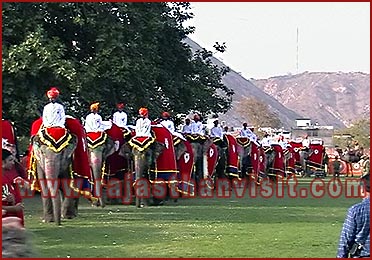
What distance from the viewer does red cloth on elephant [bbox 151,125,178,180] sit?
1841cm

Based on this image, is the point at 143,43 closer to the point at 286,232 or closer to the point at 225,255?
the point at 286,232

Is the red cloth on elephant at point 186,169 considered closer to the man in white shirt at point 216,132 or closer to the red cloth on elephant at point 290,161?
the man in white shirt at point 216,132

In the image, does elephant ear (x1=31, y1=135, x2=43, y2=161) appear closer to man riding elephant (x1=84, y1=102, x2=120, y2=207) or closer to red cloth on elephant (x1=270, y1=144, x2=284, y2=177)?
man riding elephant (x1=84, y1=102, x2=120, y2=207)

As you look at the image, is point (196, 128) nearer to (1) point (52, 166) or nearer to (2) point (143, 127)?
(2) point (143, 127)

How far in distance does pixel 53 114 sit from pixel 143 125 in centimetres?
401

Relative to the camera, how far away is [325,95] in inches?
7185

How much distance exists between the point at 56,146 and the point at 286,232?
148 inches

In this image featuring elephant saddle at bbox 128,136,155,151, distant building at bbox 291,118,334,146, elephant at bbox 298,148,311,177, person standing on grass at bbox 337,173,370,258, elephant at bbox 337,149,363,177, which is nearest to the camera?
person standing on grass at bbox 337,173,370,258

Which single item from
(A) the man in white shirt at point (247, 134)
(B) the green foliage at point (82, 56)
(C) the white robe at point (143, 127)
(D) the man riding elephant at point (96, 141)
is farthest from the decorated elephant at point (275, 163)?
(D) the man riding elephant at point (96, 141)

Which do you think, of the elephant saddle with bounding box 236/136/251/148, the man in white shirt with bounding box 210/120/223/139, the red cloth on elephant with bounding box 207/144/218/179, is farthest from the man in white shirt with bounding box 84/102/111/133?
the elephant saddle with bounding box 236/136/251/148

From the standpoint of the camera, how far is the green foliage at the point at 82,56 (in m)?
21.0

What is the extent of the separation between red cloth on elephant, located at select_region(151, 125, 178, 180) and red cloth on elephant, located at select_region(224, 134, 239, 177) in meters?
6.98

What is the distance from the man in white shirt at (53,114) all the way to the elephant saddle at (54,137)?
0.10 m

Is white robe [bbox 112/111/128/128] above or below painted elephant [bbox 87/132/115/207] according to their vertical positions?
above
